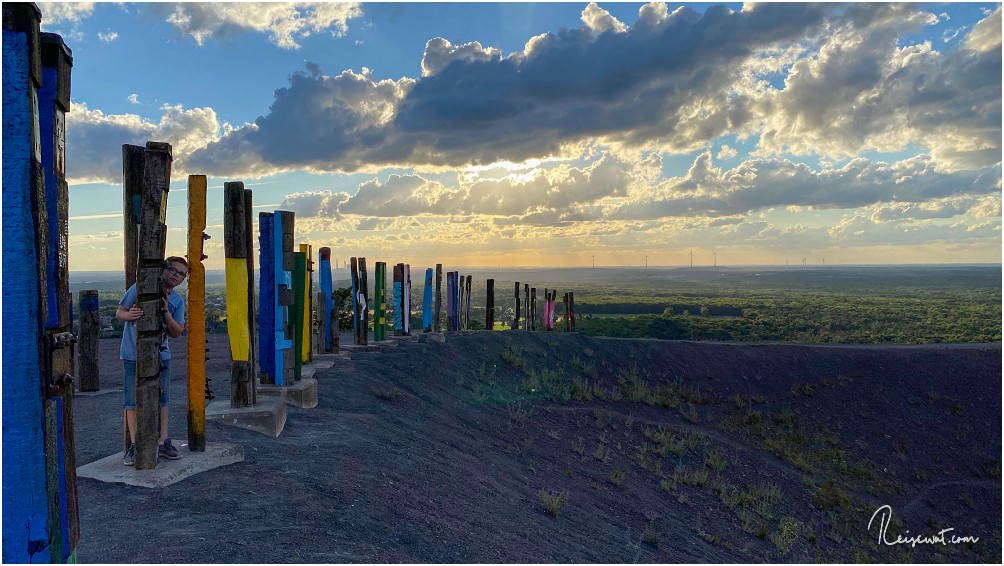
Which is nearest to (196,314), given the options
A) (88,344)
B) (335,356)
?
(88,344)

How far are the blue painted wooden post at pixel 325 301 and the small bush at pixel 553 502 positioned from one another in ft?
25.0

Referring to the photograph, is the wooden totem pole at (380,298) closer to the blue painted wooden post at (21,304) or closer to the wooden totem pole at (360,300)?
the wooden totem pole at (360,300)

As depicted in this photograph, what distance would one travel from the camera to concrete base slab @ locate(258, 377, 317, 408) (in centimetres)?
921

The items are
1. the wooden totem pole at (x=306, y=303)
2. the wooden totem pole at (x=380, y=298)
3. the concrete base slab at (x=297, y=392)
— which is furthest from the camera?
the wooden totem pole at (x=380, y=298)

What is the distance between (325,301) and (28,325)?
11.5 m

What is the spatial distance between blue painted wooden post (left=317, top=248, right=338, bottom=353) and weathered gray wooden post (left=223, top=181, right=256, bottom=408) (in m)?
6.40

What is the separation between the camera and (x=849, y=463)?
16.0 meters

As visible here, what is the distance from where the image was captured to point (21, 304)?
3.23 m

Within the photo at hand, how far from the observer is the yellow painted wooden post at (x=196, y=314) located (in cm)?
666

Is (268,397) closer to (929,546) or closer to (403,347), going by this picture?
(403,347)

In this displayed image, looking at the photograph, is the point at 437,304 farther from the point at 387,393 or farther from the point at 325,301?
the point at 387,393

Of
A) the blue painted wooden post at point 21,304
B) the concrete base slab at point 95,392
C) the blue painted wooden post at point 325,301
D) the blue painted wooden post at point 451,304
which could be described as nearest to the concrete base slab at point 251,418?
the blue painted wooden post at point 21,304

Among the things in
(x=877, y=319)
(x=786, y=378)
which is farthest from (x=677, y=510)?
(x=877, y=319)

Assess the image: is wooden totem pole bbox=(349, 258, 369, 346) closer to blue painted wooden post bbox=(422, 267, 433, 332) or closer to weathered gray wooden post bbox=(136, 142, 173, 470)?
blue painted wooden post bbox=(422, 267, 433, 332)
